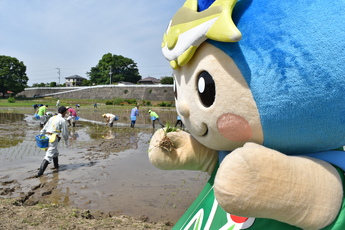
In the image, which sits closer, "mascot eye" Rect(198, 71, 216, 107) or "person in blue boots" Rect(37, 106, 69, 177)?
"mascot eye" Rect(198, 71, 216, 107)

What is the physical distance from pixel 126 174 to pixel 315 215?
6.35 m

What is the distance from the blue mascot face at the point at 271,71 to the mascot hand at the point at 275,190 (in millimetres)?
239

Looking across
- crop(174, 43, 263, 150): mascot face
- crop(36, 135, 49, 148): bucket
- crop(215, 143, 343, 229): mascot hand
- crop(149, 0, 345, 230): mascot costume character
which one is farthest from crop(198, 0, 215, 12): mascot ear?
crop(36, 135, 49, 148): bucket

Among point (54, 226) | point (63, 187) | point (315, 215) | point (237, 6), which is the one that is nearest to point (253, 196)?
point (315, 215)

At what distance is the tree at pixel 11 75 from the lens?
51375 mm

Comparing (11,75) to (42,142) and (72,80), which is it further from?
(42,142)

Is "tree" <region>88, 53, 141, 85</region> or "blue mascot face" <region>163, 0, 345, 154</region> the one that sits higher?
"tree" <region>88, 53, 141, 85</region>

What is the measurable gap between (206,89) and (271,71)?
0.39 metres

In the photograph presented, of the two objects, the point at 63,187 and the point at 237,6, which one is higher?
the point at 237,6

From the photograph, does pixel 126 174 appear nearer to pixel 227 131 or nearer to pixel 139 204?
pixel 139 204

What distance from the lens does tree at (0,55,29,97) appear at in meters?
51.4

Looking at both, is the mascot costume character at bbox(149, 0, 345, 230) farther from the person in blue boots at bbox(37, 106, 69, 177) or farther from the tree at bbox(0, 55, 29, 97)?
the tree at bbox(0, 55, 29, 97)

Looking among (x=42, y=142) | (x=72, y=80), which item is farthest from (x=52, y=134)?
(x=72, y=80)

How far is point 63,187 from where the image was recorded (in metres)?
6.07
